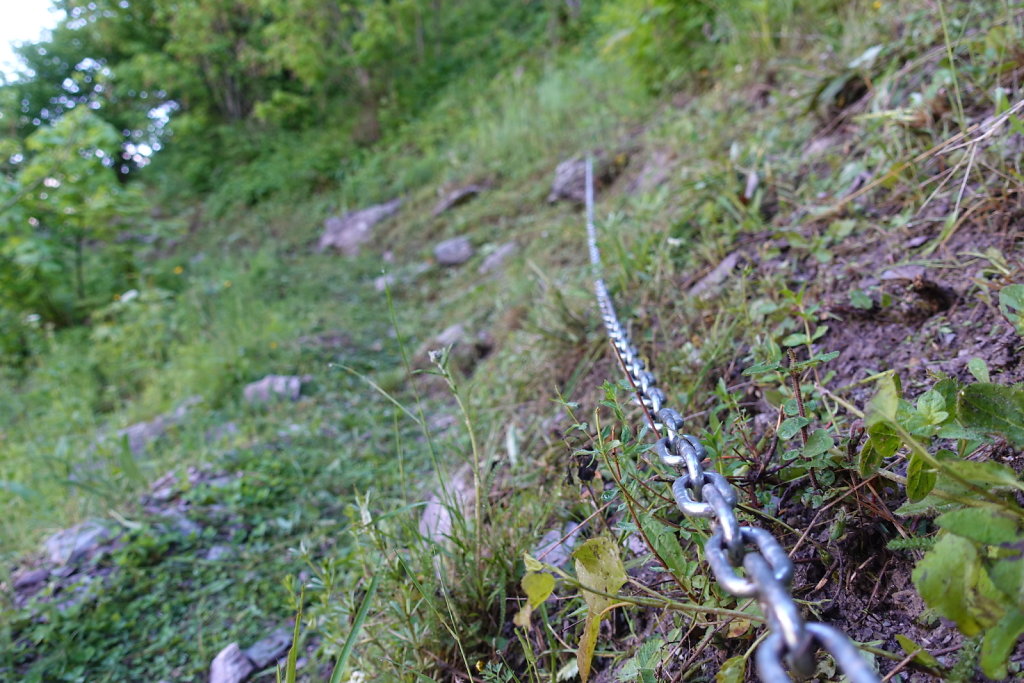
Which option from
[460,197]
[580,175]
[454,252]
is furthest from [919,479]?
[460,197]

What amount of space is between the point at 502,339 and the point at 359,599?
68.7 inches

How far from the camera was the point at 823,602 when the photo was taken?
0.87 m

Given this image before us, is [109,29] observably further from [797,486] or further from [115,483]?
[797,486]

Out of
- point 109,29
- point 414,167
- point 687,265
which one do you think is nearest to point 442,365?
point 687,265

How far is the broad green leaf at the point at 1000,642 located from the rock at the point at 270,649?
1520 mm

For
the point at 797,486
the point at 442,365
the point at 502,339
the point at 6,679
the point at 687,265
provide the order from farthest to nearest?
1. the point at 502,339
2. the point at 687,265
3. the point at 6,679
4. the point at 442,365
5. the point at 797,486

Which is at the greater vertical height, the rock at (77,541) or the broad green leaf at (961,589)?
the rock at (77,541)

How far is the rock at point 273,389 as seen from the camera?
3109 mm

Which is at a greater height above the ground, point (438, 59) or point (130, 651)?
point (438, 59)

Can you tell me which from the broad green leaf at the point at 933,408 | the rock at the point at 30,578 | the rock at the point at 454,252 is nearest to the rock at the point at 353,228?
the rock at the point at 454,252

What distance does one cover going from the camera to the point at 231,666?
153 cm

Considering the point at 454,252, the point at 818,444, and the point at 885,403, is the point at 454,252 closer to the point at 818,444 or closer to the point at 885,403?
the point at 818,444

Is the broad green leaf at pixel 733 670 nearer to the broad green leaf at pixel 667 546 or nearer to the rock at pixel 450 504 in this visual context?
the broad green leaf at pixel 667 546

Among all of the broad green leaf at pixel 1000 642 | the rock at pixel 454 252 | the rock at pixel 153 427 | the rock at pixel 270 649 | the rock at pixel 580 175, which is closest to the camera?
the broad green leaf at pixel 1000 642
